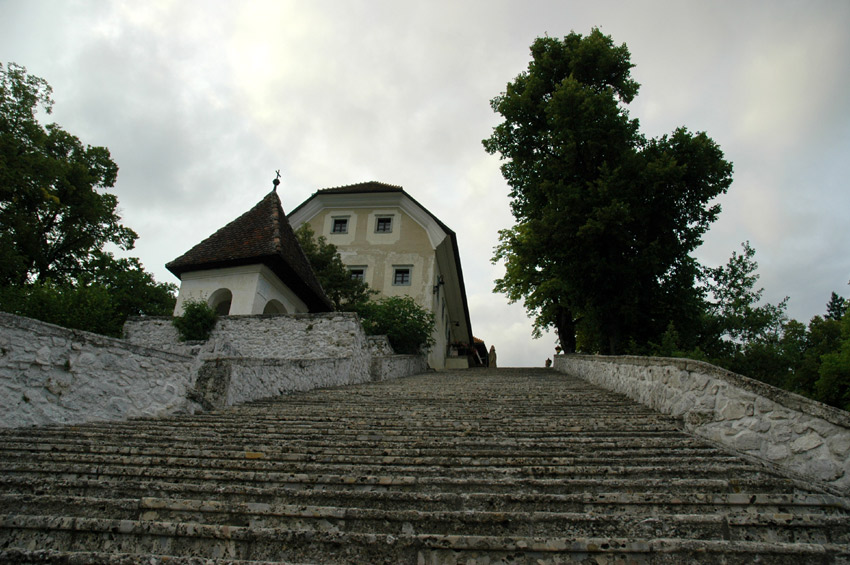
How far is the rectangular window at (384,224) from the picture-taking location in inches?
974

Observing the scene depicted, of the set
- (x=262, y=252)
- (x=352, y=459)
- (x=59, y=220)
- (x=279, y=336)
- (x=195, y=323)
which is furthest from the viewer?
(x=59, y=220)

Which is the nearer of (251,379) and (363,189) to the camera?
(251,379)

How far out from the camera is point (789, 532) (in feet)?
7.41

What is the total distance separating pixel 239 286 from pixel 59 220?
16.6 m

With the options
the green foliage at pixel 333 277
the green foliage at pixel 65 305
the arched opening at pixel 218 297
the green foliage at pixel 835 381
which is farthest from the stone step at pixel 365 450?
the green foliage at pixel 333 277

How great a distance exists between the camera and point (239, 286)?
13.7m

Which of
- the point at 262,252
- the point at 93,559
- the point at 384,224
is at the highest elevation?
the point at 384,224

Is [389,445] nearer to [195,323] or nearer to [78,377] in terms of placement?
[78,377]

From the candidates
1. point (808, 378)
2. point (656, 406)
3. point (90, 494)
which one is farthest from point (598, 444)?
point (808, 378)

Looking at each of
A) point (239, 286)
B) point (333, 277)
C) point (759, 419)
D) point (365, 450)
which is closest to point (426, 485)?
point (365, 450)

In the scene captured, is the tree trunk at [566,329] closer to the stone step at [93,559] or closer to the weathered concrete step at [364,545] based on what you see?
the weathered concrete step at [364,545]

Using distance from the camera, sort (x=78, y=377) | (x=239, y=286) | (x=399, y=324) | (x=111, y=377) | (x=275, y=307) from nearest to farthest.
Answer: (x=78, y=377) → (x=111, y=377) → (x=239, y=286) → (x=275, y=307) → (x=399, y=324)

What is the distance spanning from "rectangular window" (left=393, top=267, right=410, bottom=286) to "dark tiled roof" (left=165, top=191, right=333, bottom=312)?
7.23 meters

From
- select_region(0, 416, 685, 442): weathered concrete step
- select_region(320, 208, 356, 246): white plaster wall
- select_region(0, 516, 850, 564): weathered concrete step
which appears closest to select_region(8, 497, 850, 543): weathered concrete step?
select_region(0, 516, 850, 564): weathered concrete step
